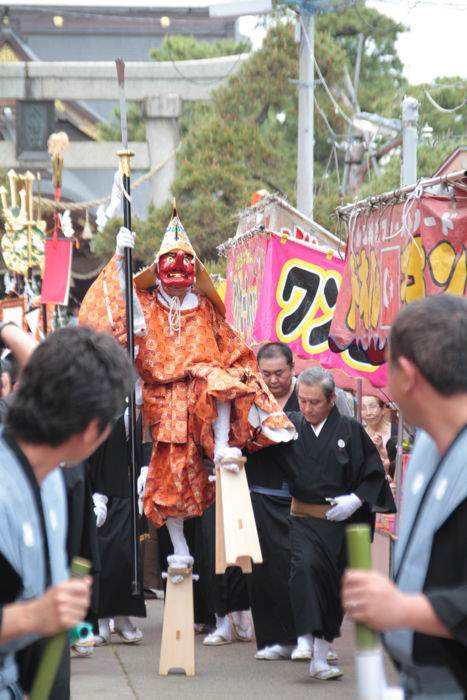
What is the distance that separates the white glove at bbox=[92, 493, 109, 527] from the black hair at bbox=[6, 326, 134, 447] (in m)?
5.02

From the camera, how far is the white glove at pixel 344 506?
7197 mm

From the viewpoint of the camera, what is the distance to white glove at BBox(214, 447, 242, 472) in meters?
7.21

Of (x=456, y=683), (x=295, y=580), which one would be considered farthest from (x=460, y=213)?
(x=456, y=683)

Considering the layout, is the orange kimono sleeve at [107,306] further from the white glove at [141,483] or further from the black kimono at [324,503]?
the black kimono at [324,503]

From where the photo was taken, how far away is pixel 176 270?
7926mm

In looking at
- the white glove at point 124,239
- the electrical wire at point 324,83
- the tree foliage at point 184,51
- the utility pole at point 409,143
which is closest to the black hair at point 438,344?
the white glove at point 124,239

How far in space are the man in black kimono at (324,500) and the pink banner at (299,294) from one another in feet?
9.39

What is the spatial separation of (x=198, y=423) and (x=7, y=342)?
3.81 metres

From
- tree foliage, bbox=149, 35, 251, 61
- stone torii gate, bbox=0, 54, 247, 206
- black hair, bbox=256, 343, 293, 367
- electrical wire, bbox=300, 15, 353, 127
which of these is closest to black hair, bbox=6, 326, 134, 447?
black hair, bbox=256, 343, 293, 367

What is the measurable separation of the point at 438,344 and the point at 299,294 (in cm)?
795

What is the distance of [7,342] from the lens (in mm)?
3889

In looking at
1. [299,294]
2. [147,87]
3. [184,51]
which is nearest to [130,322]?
[299,294]

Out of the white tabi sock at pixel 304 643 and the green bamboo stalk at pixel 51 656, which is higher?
the green bamboo stalk at pixel 51 656

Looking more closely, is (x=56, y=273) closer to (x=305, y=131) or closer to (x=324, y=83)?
(x=305, y=131)
